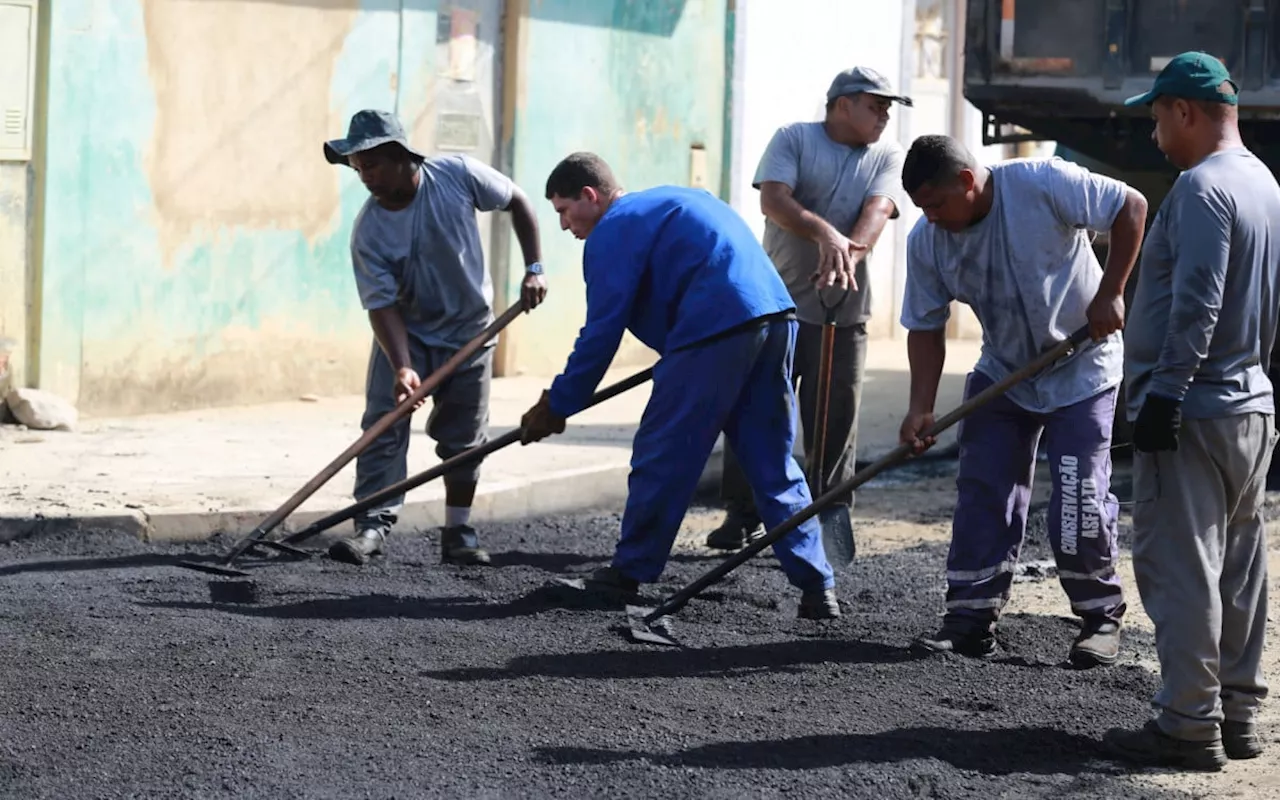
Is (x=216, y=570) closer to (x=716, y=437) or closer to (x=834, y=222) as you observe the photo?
(x=716, y=437)

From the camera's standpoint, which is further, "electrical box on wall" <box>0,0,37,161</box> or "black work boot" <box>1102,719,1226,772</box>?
"electrical box on wall" <box>0,0,37,161</box>

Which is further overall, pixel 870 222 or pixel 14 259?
pixel 14 259

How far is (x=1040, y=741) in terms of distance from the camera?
5102mm

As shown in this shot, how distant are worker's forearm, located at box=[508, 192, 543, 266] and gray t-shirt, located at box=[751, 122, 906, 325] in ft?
2.85

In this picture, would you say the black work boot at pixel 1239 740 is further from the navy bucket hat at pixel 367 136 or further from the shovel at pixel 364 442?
the navy bucket hat at pixel 367 136

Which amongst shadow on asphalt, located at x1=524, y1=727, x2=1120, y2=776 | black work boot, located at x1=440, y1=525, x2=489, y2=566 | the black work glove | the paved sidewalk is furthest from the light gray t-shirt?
Result: the paved sidewalk

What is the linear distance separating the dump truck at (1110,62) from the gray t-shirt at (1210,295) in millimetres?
4256

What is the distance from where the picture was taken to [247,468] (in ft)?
28.8

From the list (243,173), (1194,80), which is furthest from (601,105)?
(1194,80)

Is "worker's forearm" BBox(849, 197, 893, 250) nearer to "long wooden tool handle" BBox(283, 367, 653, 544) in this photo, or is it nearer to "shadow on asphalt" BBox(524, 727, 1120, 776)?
"long wooden tool handle" BBox(283, 367, 653, 544)

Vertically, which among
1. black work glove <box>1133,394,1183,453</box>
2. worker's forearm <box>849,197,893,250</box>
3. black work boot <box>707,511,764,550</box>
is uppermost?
worker's forearm <box>849,197,893,250</box>

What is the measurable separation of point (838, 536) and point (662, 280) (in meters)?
1.35

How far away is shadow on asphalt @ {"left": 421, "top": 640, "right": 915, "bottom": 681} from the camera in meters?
5.55

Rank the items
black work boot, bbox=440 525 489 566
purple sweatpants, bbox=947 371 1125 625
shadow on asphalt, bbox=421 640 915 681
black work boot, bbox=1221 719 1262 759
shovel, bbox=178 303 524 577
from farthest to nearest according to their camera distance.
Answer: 1. black work boot, bbox=440 525 489 566
2. shovel, bbox=178 303 524 577
3. purple sweatpants, bbox=947 371 1125 625
4. shadow on asphalt, bbox=421 640 915 681
5. black work boot, bbox=1221 719 1262 759
